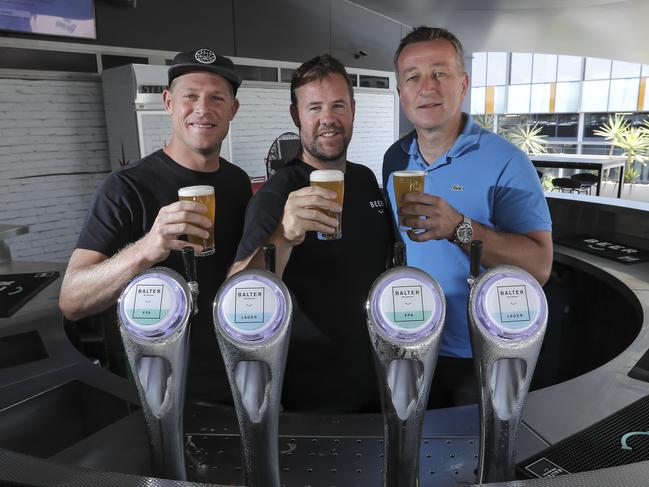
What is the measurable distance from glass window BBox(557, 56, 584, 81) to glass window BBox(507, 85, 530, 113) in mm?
814

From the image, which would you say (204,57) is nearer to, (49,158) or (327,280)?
(327,280)

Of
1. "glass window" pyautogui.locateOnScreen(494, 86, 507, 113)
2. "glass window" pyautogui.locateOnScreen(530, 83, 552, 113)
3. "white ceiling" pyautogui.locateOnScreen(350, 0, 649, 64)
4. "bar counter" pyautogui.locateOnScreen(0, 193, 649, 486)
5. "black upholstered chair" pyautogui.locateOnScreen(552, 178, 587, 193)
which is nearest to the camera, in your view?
"bar counter" pyautogui.locateOnScreen(0, 193, 649, 486)

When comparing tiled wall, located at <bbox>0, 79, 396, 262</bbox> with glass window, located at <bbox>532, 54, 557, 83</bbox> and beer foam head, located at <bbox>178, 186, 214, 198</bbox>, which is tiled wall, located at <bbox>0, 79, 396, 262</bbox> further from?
glass window, located at <bbox>532, 54, 557, 83</bbox>

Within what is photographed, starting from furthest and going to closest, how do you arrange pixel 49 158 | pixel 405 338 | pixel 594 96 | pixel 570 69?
Result: pixel 570 69 → pixel 594 96 → pixel 49 158 → pixel 405 338

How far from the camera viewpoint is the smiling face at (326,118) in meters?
1.46

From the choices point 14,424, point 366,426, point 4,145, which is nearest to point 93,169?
point 4,145

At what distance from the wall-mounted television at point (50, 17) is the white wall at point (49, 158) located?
1.39ft

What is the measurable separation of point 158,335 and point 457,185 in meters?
1.14

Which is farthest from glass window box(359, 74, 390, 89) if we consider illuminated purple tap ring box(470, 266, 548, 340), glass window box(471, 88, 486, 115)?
illuminated purple tap ring box(470, 266, 548, 340)

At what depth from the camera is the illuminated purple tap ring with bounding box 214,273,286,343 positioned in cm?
64

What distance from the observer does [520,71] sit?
1297 cm

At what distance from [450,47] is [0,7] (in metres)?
4.05

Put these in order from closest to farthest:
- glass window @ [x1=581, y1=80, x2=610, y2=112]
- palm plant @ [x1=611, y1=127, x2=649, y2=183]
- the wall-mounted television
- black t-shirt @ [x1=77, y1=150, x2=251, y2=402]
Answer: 1. black t-shirt @ [x1=77, y1=150, x2=251, y2=402]
2. the wall-mounted television
3. palm plant @ [x1=611, y1=127, x2=649, y2=183]
4. glass window @ [x1=581, y1=80, x2=610, y2=112]

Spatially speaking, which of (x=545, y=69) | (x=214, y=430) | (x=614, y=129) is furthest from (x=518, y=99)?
(x=214, y=430)
